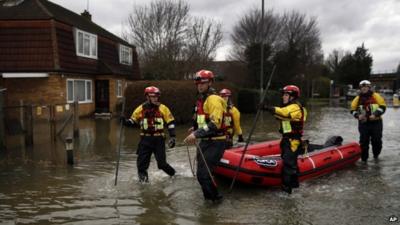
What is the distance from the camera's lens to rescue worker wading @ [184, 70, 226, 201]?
6516 millimetres

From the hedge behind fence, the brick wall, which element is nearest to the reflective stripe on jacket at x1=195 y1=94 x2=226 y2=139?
the hedge behind fence

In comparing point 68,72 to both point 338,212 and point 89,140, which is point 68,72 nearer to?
point 89,140

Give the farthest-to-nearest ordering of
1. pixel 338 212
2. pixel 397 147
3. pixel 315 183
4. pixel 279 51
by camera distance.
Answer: pixel 279 51
pixel 397 147
pixel 315 183
pixel 338 212

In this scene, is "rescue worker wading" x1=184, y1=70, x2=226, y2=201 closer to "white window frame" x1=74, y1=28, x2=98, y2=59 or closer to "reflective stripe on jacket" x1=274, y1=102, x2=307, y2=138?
"reflective stripe on jacket" x1=274, y1=102, x2=307, y2=138

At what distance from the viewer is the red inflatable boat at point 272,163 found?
7480 millimetres

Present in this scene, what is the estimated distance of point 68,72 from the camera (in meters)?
21.1

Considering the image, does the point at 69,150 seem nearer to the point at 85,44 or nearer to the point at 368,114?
the point at 368,114

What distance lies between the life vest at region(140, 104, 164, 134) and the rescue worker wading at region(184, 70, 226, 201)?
1.37 m

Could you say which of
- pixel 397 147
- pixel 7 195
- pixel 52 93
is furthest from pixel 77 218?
pixel 52 93

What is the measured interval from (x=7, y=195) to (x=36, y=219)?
63.7 inches

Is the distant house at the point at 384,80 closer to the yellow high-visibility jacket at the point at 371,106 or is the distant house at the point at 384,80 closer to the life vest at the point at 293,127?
the yellow high-visibility jacket at the point at 371,106

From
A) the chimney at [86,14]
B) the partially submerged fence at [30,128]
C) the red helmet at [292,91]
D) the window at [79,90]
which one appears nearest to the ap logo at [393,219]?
the red helmet at [292,91]

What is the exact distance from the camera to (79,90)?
23297mm

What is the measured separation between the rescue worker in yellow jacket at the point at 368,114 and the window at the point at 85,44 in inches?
648
